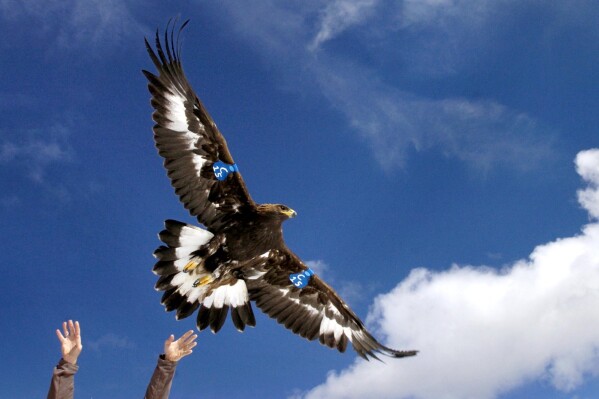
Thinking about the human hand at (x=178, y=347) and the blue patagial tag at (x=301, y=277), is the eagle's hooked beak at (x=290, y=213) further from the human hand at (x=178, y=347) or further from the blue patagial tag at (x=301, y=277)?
the human hand at (x=178, y=347)

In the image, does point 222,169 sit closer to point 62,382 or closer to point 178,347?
point 178,347

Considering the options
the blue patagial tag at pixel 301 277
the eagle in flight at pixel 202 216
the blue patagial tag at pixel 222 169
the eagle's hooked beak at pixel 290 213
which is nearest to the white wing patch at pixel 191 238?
the eagle in flight at pixel 202 216

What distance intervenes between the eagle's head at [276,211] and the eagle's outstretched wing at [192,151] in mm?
214

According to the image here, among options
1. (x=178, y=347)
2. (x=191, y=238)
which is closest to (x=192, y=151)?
(x=191, y=238)

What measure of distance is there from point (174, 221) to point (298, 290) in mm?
3245

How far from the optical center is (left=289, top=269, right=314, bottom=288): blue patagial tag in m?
11.4

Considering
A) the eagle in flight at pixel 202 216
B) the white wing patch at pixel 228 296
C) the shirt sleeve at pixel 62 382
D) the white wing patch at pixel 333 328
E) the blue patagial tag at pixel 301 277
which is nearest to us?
the shirt sleeve at pixel 62 382

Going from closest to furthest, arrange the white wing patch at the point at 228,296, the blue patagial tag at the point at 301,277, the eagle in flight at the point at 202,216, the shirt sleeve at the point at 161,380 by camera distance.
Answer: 1. the shirt sleeve at the point at 161,380
2. the eagle in flight at the point at 202,216
3. the white wing patch at the point at 228,296
4. the blue patagial tag at the point at 301,277

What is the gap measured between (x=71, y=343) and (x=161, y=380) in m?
0.75

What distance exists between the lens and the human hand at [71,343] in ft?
14.8

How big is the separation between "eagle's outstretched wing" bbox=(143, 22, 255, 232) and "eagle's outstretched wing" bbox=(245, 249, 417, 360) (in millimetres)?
1882

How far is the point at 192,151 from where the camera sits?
9859 millimetres

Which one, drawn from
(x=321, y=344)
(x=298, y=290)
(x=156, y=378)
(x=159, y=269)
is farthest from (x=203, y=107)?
(x=156, y=378)

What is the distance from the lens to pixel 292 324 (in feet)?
38.1
